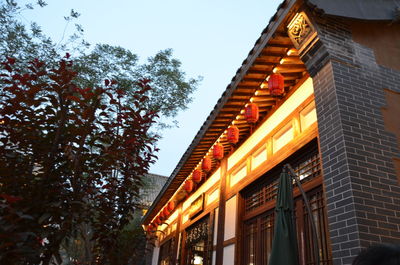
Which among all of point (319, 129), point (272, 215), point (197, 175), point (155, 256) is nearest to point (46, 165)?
point (319, 129)

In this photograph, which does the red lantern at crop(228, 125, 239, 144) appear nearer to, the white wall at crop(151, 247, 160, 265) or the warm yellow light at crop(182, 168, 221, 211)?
the warm yellow light at crop(182, 168, 221, 211)

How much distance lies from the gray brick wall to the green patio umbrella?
0.47 m

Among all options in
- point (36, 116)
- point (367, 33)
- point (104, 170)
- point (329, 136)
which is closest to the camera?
point (36, 116)

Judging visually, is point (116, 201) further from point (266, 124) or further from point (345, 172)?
point (266, 124)

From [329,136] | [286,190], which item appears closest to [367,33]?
[329,136]

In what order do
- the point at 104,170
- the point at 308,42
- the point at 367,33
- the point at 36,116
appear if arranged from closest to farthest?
the point at 36,116 → the point at 104,170 → the point at 308,42 → the point at 367,33

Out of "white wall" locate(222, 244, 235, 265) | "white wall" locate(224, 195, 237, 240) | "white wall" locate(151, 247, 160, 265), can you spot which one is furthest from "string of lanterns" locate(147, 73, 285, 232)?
"white wall" locate(151, 247, 160, 265)

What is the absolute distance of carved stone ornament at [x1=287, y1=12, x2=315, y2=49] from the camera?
172 inches

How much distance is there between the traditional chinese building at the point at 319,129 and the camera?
344cm

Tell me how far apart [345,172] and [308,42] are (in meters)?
1.96

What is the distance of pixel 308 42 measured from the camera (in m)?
4.36

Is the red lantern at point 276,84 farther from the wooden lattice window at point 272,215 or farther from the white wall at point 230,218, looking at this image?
the white wall at point 230,218

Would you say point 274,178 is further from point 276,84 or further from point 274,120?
point 276,84

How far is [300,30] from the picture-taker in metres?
4.48
